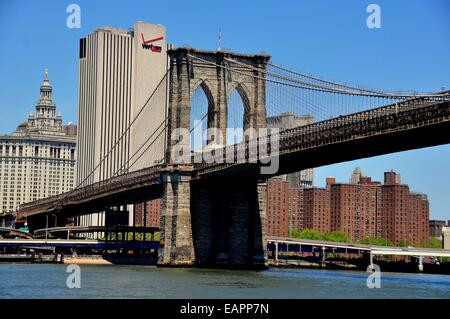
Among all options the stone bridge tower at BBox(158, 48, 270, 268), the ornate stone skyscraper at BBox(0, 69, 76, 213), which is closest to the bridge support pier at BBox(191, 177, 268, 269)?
the stone bridge tower at BBox(158, 48, 270, 268)

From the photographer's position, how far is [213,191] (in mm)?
74188

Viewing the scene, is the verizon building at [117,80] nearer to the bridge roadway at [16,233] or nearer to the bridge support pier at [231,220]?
the bridge roadway at [16,233]

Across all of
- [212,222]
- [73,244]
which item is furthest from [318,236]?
[212,222]

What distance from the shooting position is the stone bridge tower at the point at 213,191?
236ft

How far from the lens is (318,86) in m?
62.5

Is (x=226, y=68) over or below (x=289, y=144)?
over

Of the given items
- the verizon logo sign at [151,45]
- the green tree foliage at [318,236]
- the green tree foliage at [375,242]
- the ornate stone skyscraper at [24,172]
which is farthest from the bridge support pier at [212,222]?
the ornate stone skyscraper at [24,172]

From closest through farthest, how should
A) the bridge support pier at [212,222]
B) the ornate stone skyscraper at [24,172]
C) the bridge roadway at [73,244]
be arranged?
the bridge support pier at [212,222] < the bridge roadway at [73,244] < the ornate stone skyscraper at [24,172]

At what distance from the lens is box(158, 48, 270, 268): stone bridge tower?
71.9m

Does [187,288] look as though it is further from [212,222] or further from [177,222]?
[212,222]

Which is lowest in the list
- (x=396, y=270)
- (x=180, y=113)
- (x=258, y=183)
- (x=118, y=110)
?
(x=396, y=270)
